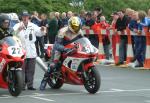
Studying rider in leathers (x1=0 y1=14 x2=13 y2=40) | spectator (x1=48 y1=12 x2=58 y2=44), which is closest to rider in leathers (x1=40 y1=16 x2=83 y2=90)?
rider in leathers (x1=0 y1=14 x2=13 y2=40)

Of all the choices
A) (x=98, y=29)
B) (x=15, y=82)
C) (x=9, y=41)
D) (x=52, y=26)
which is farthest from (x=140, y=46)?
(x=15, y=82)

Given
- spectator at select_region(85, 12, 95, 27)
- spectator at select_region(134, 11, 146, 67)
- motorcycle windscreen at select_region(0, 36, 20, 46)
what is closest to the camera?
motorcycle windscreen at select_region(0, 36, 20, 46)

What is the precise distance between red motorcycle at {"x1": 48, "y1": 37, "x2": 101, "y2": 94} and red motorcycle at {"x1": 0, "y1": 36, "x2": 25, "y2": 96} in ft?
4.82

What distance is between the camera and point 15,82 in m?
13.0

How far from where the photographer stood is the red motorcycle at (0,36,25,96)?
42.5ft

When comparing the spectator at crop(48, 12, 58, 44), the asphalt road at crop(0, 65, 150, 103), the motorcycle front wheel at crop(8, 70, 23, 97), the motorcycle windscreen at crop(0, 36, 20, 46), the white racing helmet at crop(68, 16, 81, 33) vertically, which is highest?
the white racing helmet at crop(68, 16, 81, 33)

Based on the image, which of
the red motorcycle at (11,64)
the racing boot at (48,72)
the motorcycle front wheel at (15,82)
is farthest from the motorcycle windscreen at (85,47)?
the motorcycle front wheel at (15,82)

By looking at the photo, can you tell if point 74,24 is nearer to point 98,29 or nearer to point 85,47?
point 85,47

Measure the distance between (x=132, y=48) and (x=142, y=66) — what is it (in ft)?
3.64

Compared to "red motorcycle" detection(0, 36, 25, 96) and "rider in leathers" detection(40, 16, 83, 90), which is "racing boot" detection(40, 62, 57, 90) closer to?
"rider in leathers" detection(40, 16, 83, 90)

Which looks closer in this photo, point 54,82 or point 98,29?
point 54,82

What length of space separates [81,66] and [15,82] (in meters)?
1.83

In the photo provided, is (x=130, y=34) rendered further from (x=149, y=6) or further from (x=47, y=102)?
(x=149, y=6)

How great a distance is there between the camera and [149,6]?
6819 cm
